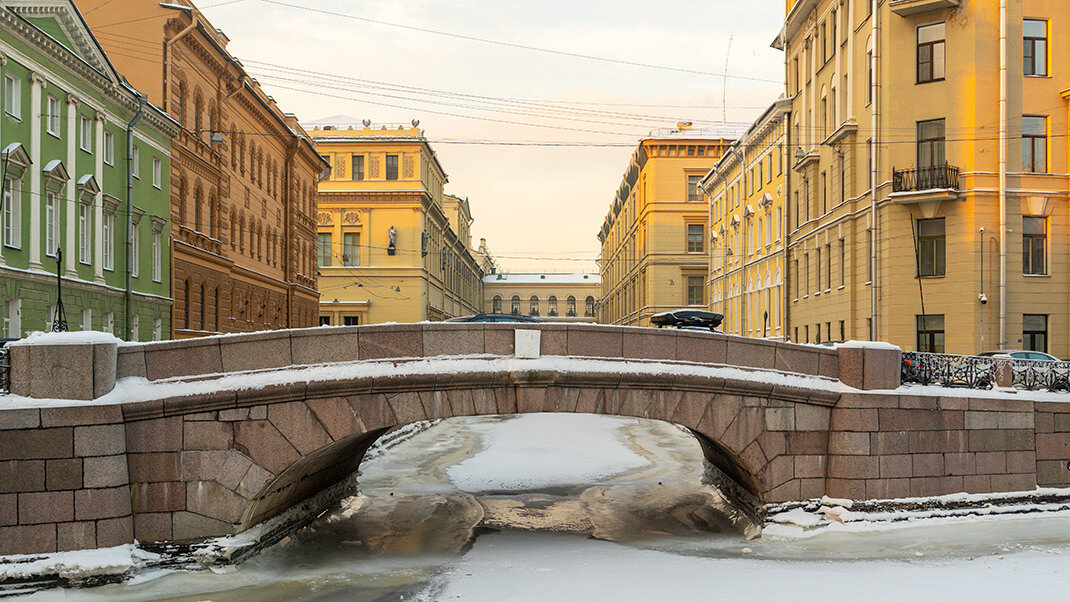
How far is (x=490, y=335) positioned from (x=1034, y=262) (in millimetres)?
22344

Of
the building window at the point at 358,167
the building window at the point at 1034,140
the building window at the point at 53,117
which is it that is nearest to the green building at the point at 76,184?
the building window at the point at 53,117

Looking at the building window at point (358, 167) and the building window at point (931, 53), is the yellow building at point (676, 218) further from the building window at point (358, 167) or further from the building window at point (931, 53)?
the building window at point (931, 53)

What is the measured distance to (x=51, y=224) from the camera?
26344 millimetres

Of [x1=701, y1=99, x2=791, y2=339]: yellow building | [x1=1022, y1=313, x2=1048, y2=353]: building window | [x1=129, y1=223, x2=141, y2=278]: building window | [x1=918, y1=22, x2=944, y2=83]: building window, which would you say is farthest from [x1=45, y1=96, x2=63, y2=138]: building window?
[x1=701, y1=99, x2=791, y2=339]: yellow building

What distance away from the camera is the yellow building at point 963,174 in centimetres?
2952

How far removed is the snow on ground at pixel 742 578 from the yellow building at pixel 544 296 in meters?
123

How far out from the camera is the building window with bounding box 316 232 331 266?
71.8m

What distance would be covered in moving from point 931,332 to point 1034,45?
9.40m

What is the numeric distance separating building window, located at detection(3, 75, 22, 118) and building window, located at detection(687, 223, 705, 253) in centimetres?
5214

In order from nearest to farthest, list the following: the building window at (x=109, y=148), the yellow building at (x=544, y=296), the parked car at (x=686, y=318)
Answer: the parked car at (x=686, y=318), the building window at (x=109, y=148), the yellow building at (x=544, y=296)

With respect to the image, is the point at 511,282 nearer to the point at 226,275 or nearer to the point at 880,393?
the point at 226,275

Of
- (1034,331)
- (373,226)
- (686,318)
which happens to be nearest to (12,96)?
(686,318)

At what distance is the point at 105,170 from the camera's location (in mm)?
30094

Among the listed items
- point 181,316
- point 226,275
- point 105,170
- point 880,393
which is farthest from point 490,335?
point 226,275
